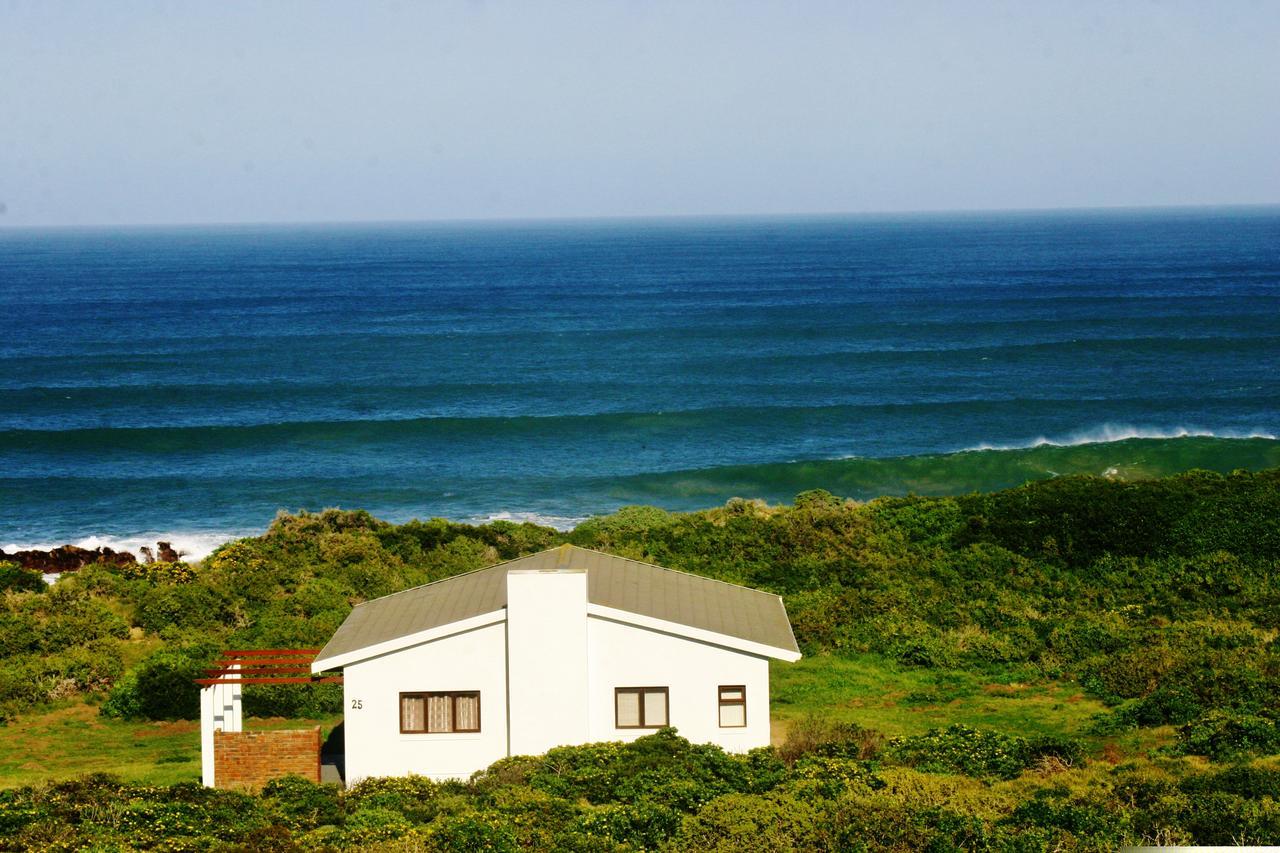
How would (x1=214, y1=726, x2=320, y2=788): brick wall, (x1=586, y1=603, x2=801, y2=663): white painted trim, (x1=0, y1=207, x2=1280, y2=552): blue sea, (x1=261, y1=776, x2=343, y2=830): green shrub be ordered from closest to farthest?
(x1=261, y1=776, x2=343, y2=830): green shrub
(x1=214, y1=726, x2=320, y2=788): brick wall
(x1=586, y1=603, x2=801, y2=663): white painted trim
(x1=0, y1=207, x2=1280, y2=552): blue sea

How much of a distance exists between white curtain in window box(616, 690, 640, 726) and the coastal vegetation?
0.70 meters

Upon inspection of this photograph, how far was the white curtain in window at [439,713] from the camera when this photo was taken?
20516mm

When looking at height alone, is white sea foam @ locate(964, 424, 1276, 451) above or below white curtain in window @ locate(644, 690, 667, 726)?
below

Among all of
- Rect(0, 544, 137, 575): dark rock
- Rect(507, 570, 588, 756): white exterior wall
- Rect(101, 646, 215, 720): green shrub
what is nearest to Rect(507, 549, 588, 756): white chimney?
Rect(507, 570, 588, 756): white exterior wall

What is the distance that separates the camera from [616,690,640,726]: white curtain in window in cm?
2066

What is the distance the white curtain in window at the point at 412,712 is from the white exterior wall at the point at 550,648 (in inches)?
50.2

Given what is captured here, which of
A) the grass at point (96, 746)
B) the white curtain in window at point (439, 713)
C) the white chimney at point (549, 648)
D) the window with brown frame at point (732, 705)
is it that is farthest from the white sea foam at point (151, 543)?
the window with brown frame at point (732, 705)

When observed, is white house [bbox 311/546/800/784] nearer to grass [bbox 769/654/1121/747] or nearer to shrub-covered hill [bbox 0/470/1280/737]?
grass [bbox 769/654/1121/747]

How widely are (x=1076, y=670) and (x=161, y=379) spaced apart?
6086cm

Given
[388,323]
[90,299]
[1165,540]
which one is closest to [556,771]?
[1165,540]

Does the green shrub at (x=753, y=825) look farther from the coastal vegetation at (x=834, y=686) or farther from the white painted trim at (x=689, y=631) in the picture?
the white painted trim at (x=689, y=631)

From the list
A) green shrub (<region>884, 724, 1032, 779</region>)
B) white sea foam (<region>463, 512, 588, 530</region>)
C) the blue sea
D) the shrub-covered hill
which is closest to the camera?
green shrub (<region>884, 724, 1032, 779</region>)

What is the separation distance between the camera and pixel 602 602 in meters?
20.9

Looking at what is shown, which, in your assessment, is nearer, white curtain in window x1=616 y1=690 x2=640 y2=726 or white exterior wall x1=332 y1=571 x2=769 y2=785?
white exterior wall x1=332 y1=571 x2=769 y2=785
